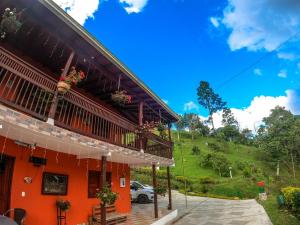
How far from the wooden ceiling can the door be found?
4.13 meters

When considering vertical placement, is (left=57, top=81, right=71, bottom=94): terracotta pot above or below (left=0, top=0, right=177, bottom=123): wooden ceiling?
below

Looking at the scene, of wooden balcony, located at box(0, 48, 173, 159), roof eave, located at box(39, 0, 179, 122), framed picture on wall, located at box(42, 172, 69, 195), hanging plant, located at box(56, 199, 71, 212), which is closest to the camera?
wooden balcony, located at box(0, 48, 173, 159)

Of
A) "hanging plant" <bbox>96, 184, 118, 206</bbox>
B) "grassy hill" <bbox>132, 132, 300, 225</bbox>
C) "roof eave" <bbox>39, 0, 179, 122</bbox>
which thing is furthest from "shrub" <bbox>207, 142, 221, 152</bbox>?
"hanging plant" <bbox>96, 184, 118, 206</bbox>

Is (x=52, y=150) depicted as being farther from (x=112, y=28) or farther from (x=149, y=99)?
→ (x=112, y=28)

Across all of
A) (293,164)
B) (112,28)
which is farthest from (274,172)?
(112,28)

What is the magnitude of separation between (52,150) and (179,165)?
1615 inches

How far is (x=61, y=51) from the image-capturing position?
11.1 metres

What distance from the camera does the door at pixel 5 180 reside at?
8898 millimetres

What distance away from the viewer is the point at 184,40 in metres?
16.4

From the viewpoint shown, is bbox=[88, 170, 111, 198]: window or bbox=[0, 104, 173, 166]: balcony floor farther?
bbox=[88, 170, 111, 198]: window

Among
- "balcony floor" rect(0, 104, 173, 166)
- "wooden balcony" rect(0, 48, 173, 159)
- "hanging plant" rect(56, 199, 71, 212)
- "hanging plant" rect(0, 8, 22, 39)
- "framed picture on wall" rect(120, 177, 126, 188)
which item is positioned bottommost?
"hanging plant" rect(56, 199, 71, 212)

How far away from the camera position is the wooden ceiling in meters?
8.71

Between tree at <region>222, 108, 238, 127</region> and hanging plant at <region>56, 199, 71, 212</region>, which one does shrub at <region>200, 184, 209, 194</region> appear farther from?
tree at <region>222, 108, 238, 127</region>

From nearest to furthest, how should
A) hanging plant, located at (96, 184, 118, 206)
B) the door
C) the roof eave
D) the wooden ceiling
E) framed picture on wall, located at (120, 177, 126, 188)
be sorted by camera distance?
the roof eave
the wooden ceiling
the door
hanging plant, located at (96, 184, 118, 206)
framed picture on wall, located at (120, 177, 126, 188)
